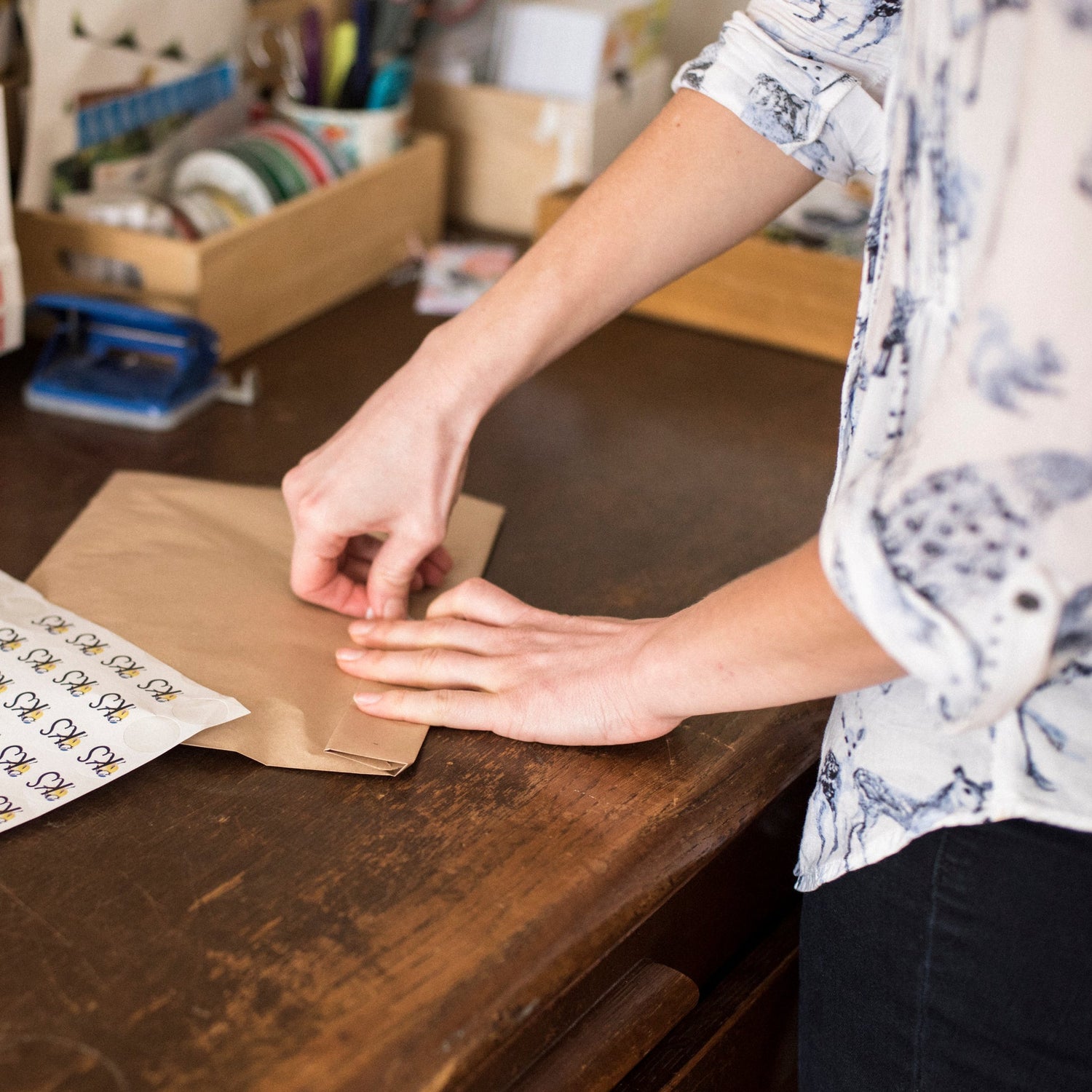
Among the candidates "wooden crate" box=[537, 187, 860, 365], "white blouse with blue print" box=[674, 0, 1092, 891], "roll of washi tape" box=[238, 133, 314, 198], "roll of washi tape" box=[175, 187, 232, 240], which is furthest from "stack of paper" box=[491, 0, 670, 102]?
"white blouse with blue print" box=[674, 0, 1092, 891]

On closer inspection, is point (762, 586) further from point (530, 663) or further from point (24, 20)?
point (24, 20)

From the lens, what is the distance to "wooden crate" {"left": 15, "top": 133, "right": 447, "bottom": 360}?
43.3 inches

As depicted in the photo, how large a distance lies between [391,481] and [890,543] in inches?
14.3

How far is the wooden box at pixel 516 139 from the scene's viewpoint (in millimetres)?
1480

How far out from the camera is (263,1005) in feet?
1.67

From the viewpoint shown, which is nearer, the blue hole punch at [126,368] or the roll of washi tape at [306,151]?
the blue hole punch at [126,368]

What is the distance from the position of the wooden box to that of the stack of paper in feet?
0.07

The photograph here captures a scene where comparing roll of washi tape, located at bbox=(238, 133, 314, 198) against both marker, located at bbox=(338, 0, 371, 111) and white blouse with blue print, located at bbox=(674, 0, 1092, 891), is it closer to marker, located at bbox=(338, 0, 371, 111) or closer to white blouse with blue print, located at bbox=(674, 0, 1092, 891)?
marker, located at bbox=(338, 0, 371, 111)

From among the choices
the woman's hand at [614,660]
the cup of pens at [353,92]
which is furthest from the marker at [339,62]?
the woman's hand at [614,660]

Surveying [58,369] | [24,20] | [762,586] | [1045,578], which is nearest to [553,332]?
[762,586]

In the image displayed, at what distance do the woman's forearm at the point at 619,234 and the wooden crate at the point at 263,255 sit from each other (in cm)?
44

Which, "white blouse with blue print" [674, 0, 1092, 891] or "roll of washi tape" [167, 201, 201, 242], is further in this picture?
"roll of washi tape" [167, 201, 201, 242]

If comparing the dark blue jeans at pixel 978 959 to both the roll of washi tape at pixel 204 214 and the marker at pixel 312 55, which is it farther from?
the marker at pixel 312 55

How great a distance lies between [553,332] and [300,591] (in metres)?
0.23
